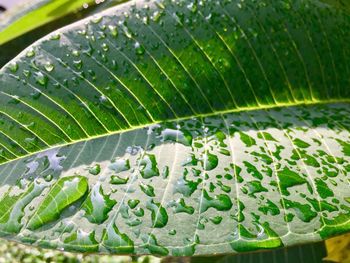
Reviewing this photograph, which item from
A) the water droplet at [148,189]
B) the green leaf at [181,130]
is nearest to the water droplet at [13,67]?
the green leaf at [181,130]

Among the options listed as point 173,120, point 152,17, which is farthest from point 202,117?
point 152,17

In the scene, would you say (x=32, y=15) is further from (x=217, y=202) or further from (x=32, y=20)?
(x=217, y=202)

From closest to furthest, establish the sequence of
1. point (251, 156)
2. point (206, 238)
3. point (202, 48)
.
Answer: point (206, 238) → point (251, 156) → point (202, 48)

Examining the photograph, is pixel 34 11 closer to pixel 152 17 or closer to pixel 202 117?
pixel 152 17

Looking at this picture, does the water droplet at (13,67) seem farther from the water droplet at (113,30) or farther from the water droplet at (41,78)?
the water droplet at (113,30)

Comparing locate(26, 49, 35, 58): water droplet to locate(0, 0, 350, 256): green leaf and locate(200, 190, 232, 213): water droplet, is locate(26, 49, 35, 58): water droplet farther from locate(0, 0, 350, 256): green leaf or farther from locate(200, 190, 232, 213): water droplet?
locate(200, 190, 232, 213): water droplet

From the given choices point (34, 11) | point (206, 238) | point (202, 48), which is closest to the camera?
point (206, 238)

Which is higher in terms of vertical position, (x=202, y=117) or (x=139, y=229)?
(x=202, y=117)

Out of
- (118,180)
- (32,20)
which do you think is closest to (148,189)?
(118,180)
